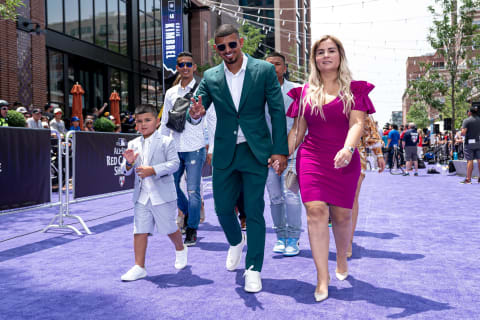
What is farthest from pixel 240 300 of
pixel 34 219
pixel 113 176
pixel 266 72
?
pixel 34 219

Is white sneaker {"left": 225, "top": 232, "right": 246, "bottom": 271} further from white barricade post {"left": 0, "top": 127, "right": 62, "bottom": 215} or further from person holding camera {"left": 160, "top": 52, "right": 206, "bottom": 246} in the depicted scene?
white barricade post {"left": 0, "top": 127, "right": 62, "bottom": 215}

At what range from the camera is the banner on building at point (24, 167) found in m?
6.04

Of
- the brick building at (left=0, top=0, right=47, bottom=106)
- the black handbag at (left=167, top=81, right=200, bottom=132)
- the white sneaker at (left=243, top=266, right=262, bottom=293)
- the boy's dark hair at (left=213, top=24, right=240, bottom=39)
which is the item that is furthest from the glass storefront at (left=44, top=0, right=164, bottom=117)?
the white sneaker at (left=243, top=266, right=262, bottom=293)

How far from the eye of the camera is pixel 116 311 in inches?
124

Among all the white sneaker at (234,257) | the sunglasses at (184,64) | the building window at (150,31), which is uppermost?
the building window at (150,31)

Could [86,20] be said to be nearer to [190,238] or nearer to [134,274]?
[190,238]

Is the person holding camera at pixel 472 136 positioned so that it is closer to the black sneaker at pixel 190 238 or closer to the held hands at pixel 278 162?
the black sneaker at pixel 190 238

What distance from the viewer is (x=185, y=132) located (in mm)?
5445

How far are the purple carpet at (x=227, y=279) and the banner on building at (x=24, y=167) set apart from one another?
512mm


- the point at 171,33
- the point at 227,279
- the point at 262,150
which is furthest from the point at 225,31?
the point at 171,33

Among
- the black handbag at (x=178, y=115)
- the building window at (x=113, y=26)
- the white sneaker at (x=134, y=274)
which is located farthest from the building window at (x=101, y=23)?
the white sneaker at (x=134, y=274)

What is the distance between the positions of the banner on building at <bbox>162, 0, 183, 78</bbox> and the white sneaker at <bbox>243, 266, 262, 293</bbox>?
1586cm

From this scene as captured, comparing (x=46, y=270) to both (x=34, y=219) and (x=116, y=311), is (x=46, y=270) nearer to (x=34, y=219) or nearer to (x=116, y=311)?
(x=116, y=311)

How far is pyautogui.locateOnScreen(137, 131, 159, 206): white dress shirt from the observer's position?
4.02 m
